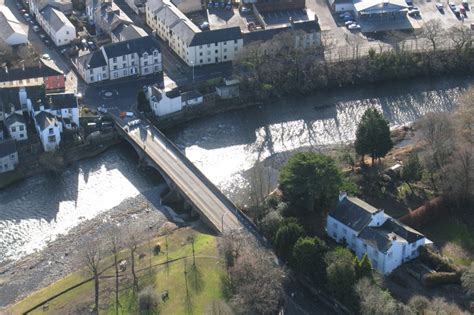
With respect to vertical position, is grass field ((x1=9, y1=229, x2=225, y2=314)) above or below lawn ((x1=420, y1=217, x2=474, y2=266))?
below

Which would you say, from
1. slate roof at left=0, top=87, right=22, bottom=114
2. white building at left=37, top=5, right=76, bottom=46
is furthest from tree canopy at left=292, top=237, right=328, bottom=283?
white building at left=37, top=5, right=76, bottom=46

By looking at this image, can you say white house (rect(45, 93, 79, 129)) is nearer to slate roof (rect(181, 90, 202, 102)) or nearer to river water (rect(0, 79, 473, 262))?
river water (rect(0, 79, 473, 262))

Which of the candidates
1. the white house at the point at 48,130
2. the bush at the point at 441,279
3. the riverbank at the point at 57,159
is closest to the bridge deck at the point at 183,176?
the riverbank at the point at 57,159

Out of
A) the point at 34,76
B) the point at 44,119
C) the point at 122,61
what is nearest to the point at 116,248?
the point at 44,119

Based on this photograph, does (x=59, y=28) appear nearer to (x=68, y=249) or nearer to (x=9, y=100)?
(x=9, y=100)

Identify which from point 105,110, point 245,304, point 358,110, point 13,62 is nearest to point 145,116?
point 105,110

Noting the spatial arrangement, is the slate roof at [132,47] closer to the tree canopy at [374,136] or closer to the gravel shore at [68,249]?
the gravel shore at [68,249]
